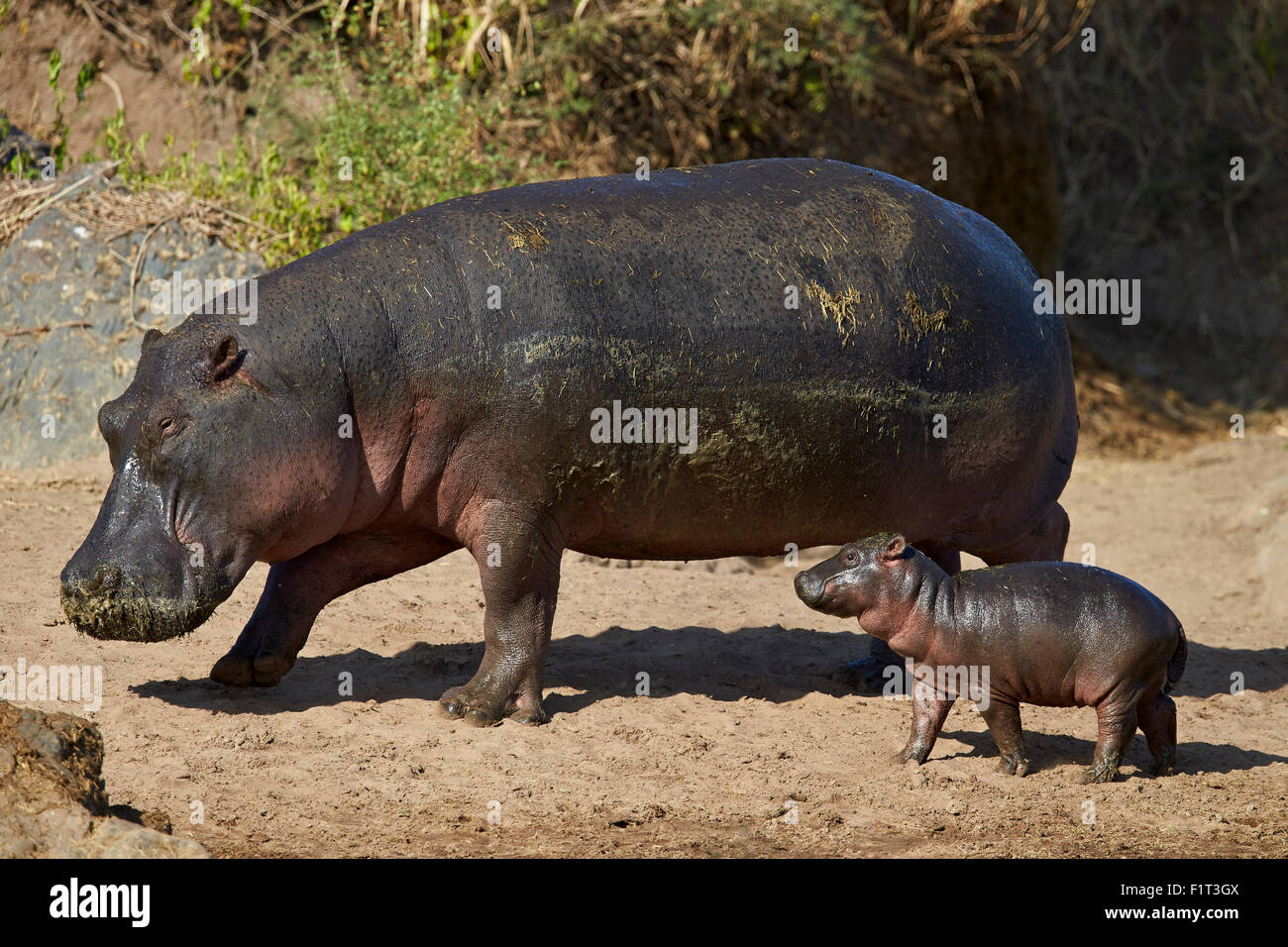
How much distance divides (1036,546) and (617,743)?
225 centimetres

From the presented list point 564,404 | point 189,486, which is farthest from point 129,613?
point 564,404

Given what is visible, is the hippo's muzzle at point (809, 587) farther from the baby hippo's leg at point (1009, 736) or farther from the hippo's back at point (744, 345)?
the baby hippo's leg at point (1009, 736)

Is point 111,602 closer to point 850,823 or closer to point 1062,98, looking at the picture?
point 850,823

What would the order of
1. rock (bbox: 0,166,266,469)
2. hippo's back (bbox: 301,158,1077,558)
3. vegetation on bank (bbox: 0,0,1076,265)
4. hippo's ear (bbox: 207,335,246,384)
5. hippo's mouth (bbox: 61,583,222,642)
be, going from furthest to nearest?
1. vegetation on bank (bbox: 0,0,1076,265)
2. rock (bbox: 0,166,266,469)
3. hippo's back (bbox: 301,158,1077,558)
4. hippo's ear (bbox: 207,335,246,384)
5. hippo's mouth (bbox: 61,583,222,642)

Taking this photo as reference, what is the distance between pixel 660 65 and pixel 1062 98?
6362 mm

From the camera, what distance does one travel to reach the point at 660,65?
12.7 m

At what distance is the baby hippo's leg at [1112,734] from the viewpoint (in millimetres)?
5371

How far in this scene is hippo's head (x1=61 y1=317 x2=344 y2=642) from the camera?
16.6ft

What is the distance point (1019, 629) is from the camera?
5328 mm

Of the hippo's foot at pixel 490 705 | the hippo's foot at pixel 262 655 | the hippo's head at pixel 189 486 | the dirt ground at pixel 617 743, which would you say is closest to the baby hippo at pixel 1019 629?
the dirt ground at pixel 617 743

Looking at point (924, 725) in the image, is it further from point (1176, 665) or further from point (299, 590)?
point (299, 590)

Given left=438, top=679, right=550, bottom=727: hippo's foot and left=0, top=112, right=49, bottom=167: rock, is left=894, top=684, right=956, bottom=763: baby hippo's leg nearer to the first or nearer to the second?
left=438, top=679, right=550, bottom=727: hippo's foot

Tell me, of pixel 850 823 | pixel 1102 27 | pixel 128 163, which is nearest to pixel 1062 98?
pixel 1102 27

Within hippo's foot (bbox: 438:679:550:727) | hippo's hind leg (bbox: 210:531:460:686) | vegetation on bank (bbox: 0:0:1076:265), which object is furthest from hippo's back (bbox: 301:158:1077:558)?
vegetation on bank (bbox: 0:0:1076:265)
